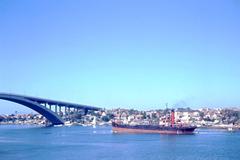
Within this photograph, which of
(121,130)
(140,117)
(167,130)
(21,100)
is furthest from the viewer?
(140,117)

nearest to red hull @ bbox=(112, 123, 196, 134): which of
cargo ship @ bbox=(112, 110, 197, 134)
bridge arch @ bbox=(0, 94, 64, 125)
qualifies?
cargo ship @ bbox=(112, 110, 197, 134)

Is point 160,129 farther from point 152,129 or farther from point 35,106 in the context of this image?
point 35,106

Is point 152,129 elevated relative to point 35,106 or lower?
lower

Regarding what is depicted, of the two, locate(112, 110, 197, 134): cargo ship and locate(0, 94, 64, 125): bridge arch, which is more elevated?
locate(0, 94, 64, 125): bridge arch

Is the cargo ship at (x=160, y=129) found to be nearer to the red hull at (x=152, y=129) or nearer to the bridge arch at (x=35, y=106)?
the red hull at (x=152, y=129)

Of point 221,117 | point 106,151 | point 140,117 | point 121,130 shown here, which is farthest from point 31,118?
point 106,151

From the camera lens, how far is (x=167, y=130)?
127 ft

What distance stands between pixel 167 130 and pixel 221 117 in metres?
31.2

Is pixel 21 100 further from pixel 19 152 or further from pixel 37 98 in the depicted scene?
pixel 19 152

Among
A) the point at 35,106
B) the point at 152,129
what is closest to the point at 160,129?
the point at 152,129

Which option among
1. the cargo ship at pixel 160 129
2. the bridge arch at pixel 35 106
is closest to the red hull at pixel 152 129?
the cargo ship at pixel 160 129

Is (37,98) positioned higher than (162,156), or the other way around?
(37,98)

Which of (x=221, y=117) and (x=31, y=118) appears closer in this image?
(x=221, y=117)

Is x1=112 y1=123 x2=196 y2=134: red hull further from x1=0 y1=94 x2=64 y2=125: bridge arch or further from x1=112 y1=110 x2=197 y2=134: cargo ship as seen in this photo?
x1=0 y1=94 x2=64 y2=125: bridge arch
